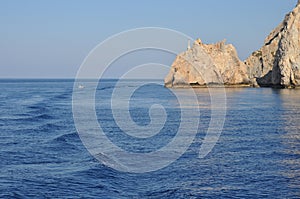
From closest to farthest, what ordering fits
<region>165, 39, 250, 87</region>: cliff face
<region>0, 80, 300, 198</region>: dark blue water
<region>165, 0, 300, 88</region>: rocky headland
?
<region>0, 80, 300, 198</region>: dark blue water, <region>165, 0, 300, 88</region>: rocky headland, <region>165, 39, 250, 87</region>: cliff face

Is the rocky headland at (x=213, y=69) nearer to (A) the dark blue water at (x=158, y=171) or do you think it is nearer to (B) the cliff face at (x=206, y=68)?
(B) the cliff face at (x=206, y=68)

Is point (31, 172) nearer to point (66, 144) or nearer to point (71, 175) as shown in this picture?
point (71, 175)

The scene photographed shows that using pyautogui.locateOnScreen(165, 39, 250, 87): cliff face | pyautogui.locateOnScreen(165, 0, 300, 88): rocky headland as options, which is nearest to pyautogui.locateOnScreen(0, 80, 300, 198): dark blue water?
pyautogui.locateOnScreen(165, 0, 300, 88): rocky headland

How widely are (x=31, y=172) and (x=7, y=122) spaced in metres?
27.9

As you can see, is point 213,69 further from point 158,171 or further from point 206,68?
point 158,171

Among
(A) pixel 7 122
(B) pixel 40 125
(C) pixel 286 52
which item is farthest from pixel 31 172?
(C) pixel 286 52

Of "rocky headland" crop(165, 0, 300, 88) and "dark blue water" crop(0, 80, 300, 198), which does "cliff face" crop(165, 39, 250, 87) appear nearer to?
"rocky headland" crop(165, 0, 300, 88)

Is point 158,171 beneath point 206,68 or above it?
beneath

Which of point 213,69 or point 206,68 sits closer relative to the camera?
point 213,69

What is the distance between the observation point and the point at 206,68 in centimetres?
16675

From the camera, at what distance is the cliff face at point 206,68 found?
543ft

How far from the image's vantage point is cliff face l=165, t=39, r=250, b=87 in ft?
543

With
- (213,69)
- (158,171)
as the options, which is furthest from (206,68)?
(158,171)

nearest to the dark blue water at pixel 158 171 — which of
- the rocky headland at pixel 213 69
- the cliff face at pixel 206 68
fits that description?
the rocky headland at pixel 213 69
